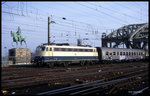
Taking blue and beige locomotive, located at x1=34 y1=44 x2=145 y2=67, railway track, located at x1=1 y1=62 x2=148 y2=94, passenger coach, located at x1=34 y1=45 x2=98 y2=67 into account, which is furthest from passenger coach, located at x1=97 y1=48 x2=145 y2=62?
railway track, located at x1=1 y1=62 x2=148 y2=94

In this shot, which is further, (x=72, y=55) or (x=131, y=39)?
(x=131, y=39)

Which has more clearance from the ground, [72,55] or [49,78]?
[72,55]

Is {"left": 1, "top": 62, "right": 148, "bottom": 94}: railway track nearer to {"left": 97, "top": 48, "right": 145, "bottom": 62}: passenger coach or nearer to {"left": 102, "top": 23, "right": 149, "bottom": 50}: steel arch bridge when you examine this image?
{"left": 97, "top": 48, "right": 145, "bottom": 62}: passenger coach

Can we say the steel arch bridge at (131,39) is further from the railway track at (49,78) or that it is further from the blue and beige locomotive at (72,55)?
the railway track at (49,78)

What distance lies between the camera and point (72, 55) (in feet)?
93.7

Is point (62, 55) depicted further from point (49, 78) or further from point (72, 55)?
point (49, 78)

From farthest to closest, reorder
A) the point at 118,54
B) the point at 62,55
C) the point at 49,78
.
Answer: the point at 118,54 → the point at 62,55 → the point at 49,78

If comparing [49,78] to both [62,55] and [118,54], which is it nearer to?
[62,55]

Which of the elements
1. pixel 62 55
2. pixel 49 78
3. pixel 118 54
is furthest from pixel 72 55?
pixel 118 54

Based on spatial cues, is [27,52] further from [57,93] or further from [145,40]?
[145,40]

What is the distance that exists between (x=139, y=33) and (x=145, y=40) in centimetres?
1298

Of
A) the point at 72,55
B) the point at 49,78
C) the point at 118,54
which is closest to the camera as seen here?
the point at 49,78

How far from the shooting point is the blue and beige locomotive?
2562 cm

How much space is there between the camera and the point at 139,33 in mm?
71438
